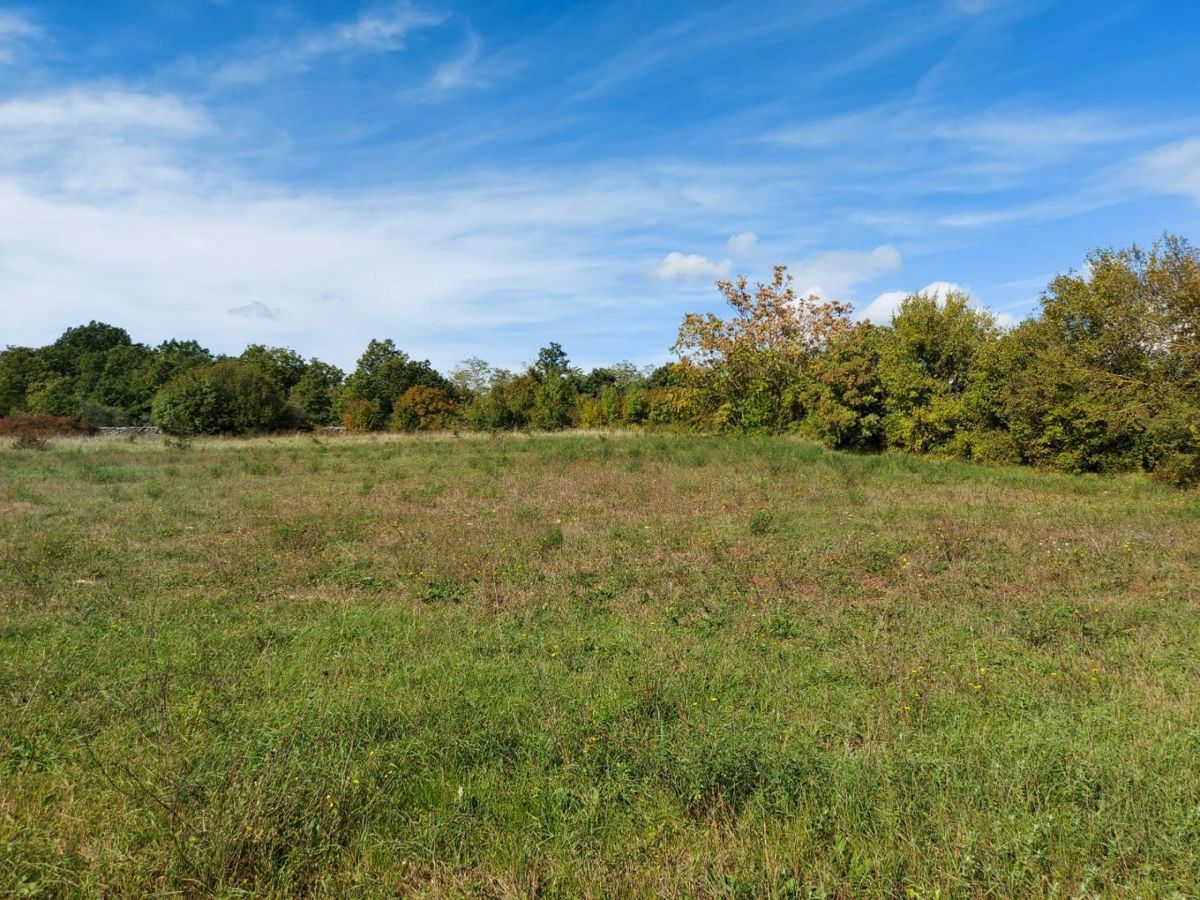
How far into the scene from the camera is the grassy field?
125 inches

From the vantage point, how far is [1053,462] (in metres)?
22.2

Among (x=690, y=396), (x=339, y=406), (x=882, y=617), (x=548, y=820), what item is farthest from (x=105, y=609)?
(x=339, y=406)

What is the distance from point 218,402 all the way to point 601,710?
50.5 metres

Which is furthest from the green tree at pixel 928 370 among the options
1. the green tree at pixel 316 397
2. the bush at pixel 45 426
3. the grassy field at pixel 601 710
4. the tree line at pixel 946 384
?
the green tree at pixel 316 397

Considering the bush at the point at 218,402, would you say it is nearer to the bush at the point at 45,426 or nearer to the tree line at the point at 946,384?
the tree line at the point at 946,384

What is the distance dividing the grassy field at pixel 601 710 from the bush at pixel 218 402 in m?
39.2

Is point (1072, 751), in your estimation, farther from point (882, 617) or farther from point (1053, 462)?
point (1053, 462)

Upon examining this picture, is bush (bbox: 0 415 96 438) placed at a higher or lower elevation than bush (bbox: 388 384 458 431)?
lower

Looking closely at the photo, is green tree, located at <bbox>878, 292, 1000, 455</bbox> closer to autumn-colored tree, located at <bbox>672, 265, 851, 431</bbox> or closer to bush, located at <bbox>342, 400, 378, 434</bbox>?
autumn-colored tree, located at <bbox>672, 265, 851, 431</bbox>

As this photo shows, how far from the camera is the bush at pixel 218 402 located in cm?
4609

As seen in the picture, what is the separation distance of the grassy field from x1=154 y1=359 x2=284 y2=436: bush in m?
39.2

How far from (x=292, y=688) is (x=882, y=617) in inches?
226

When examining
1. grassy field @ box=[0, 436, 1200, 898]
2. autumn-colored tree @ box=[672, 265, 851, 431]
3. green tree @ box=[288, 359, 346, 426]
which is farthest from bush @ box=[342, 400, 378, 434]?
grassy field @ box=[0, 436, 1200, 898]

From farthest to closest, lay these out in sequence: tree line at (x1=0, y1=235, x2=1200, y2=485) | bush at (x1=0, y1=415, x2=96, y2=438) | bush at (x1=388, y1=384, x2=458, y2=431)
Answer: bush at (x1=388, y1=384, x2=458, y2=431) < bush at (x1=0, y1=415, x2=96, y2=438) < tree line at (x1=0, y1=235, x2=1200, y2=485)
